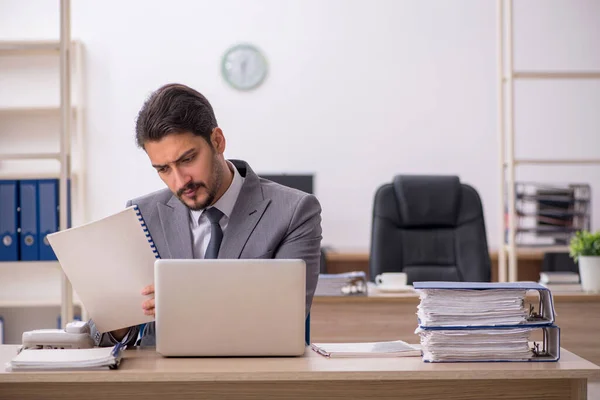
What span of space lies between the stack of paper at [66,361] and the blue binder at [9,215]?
75.0 inches

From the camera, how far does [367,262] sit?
492cm

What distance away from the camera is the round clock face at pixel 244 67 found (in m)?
5.46

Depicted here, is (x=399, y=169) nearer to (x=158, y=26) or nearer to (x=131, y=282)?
(x=158, y=26)

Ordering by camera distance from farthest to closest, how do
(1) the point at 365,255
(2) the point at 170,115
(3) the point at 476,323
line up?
(1) the point at 365,255 → (2) the point at 170,115 → (3) the point at 476,323

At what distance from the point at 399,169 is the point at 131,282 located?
3.84 metres

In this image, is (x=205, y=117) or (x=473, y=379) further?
(x=205, y=117)

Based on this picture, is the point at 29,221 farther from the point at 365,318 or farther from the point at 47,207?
the point at 365,318

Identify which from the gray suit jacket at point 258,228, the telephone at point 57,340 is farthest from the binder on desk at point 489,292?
the telephone at point 57,340

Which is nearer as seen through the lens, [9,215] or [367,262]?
[9,215]

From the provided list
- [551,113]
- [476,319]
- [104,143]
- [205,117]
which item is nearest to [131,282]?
[205,117]

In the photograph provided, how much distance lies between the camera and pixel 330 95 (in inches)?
217

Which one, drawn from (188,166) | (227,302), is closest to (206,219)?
(188,166)

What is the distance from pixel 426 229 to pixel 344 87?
1928mm

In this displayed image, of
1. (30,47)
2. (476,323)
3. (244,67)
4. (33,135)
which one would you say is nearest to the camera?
(476,323)
